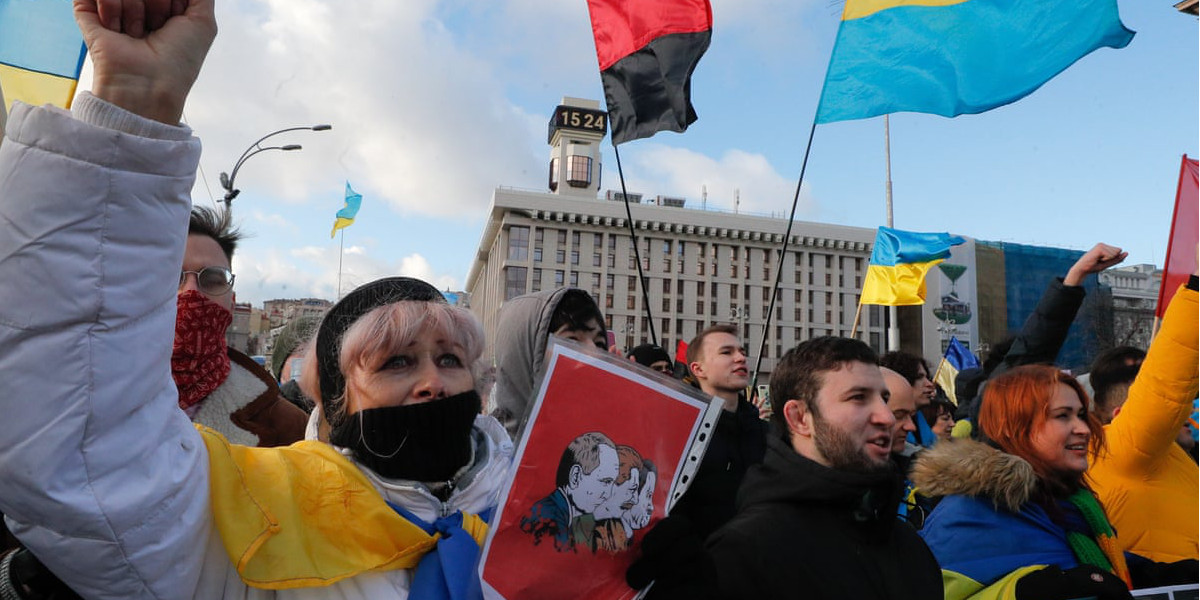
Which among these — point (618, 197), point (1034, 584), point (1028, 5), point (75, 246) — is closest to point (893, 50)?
point (1028, 5)

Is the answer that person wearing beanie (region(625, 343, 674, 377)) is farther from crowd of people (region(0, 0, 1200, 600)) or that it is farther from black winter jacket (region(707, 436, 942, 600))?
black winter jacket (region(707, 436, 942, 600))

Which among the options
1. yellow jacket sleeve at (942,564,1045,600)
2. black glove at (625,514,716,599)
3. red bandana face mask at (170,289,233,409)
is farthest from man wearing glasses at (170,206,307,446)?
yellow jacket sleeve at (942,564,1045,600)

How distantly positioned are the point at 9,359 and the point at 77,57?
327 centimetres

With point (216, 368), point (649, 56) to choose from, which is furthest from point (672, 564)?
point (649, 56)

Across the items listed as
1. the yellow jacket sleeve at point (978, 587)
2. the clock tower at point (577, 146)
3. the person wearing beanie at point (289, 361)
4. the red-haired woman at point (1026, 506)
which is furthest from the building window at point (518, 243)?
the yellow jacket sleeve at point (978, 587)

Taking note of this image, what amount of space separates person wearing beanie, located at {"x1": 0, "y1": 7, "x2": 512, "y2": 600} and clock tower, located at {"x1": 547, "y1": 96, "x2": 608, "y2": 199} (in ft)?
256

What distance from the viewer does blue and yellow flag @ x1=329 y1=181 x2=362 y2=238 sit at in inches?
705

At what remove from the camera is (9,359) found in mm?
1057

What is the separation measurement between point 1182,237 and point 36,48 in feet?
18.8

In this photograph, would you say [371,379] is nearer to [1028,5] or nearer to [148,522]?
[148,522]

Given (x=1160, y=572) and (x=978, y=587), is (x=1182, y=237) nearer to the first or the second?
(x=1160, y=572)

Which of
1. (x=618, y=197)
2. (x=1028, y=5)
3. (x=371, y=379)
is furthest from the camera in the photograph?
(x=618, y=197)

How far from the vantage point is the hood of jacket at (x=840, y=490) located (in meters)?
2.32

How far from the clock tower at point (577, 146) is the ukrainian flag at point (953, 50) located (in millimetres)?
74626
